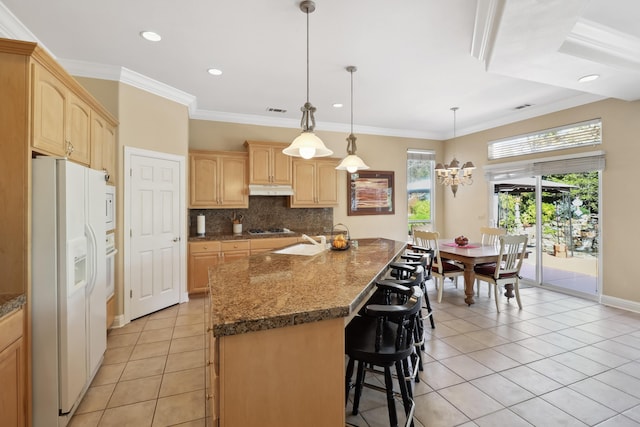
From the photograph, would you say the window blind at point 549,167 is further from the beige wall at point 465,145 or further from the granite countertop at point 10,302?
the granite countertop at point 10,302

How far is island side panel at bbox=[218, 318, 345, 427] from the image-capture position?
124 cm

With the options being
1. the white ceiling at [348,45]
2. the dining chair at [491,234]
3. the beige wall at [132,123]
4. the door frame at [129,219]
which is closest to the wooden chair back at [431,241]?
the dining chair at [491,234]

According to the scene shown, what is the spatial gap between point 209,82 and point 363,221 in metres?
3.67

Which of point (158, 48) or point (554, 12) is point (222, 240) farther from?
point (554, 12)

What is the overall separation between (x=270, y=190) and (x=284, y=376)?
12.6 feet

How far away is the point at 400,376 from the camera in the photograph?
1.75 m

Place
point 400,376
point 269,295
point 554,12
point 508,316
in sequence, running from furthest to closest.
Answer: point 508,316 → point 554,12 → point 400,376 → point 269,295

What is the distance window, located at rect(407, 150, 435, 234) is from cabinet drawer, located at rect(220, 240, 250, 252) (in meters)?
3.60

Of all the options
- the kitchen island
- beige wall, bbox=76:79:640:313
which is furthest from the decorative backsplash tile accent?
the kitchen island

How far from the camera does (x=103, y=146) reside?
3.12 meters

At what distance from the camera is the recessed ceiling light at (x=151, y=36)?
273 centimetres

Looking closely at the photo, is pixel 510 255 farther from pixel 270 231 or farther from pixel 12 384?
pixel 12 384

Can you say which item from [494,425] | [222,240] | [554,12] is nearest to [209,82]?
[222,240]

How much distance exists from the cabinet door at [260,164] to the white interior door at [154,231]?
3.49 ft
